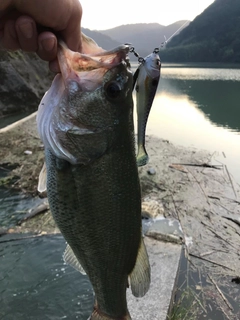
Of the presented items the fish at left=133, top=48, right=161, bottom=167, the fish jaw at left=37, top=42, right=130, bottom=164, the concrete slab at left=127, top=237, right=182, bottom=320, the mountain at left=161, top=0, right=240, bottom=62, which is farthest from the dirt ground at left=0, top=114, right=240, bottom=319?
the mountain at left=161, top=0, right=240, bottom=62

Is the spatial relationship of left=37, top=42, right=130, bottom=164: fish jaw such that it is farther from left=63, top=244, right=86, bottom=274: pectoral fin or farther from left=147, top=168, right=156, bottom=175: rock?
left=147, top=168, right=156, bottom=175: rock

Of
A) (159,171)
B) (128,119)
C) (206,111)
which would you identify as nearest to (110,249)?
(128,119)

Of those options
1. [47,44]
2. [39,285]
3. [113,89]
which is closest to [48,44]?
[47,44]

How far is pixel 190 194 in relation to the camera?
8.06 metres

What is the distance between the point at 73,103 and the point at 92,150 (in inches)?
9.7

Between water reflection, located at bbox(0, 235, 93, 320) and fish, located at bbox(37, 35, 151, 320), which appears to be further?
water reflection, located at bbox(0, 235, 93, 320)

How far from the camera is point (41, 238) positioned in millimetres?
5289

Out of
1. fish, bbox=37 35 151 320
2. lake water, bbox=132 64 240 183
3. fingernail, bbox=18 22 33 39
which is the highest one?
fingernail, bbox=18 22 33 39

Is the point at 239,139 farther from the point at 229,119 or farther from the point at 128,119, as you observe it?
the point at 128,119

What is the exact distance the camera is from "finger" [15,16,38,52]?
5.43ft

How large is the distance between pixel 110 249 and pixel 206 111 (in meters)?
20.6

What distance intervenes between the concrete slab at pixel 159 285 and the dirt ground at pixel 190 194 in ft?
2.92

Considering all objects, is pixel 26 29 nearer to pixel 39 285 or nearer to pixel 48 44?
pixel 48 44

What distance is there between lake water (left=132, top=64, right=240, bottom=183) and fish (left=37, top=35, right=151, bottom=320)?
812cm
